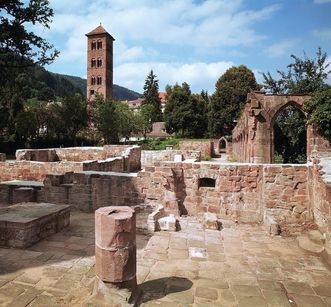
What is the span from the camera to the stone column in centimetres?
477

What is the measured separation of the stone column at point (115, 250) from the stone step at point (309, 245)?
13.9ft

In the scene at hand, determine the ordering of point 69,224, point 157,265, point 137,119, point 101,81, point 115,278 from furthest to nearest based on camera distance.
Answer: point 101,81 < point 137,119 < point 69,224 < point 157,265 < point 115,278

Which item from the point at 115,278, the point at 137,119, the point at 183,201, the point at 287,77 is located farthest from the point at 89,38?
the point at 115,278

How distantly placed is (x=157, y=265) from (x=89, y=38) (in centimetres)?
6785

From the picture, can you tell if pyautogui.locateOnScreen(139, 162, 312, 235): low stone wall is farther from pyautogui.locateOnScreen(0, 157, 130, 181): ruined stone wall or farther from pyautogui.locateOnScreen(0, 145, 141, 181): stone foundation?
pyautogui.locateOnScreen(0, 157, 130, 181): ruined stone wall

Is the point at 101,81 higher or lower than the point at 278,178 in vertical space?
higher

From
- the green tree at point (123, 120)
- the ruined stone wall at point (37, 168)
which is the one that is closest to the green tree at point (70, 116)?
the green tree at point (123, 120)

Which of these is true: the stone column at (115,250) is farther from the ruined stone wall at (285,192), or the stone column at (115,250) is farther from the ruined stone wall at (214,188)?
the ruined stone wall at (285,192)

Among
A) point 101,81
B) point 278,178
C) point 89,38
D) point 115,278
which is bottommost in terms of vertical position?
point 115,278

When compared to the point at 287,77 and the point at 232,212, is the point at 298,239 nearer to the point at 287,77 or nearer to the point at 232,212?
the point at 232,212

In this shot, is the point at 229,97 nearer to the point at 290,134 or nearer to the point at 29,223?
the point at 290,134

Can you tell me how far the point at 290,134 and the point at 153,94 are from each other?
51.8 meters

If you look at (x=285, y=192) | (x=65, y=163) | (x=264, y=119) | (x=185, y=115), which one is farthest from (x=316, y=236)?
(x=185, y=115)

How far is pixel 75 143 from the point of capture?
131 ft
